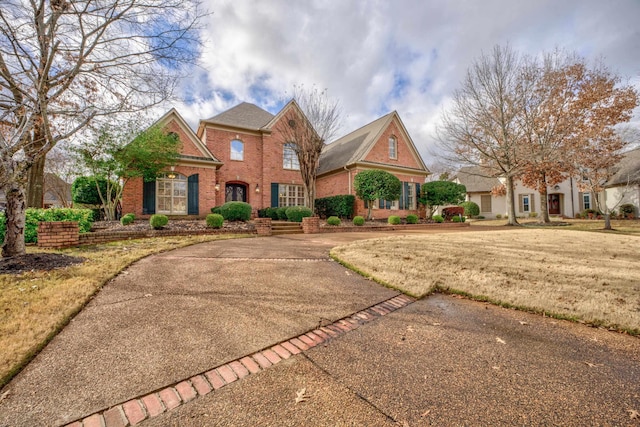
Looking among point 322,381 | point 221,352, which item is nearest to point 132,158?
point 221,352

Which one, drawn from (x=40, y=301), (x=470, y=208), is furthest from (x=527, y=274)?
(x=470, y=208)

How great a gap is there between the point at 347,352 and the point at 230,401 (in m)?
0.94

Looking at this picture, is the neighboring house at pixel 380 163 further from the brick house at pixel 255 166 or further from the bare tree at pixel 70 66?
the bare tree at pixel 70 66

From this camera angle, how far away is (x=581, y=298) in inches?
131

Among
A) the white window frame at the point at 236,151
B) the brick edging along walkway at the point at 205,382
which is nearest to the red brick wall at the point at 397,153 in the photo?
the white window frame at the point at 236,151

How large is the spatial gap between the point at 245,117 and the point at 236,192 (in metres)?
4.82

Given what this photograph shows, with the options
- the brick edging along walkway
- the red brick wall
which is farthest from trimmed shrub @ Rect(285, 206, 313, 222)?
the brick edging along walkway

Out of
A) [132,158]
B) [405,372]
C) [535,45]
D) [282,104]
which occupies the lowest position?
[405,372]

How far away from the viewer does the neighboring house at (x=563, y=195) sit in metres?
20.0

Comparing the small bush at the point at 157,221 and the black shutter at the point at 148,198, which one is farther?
the black shutter at the point at 148,198

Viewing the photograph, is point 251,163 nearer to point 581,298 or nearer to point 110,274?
point 110,274

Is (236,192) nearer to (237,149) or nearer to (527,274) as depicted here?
(237,149)

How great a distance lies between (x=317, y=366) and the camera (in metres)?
1.95

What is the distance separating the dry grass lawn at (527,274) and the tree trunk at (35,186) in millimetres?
12715
